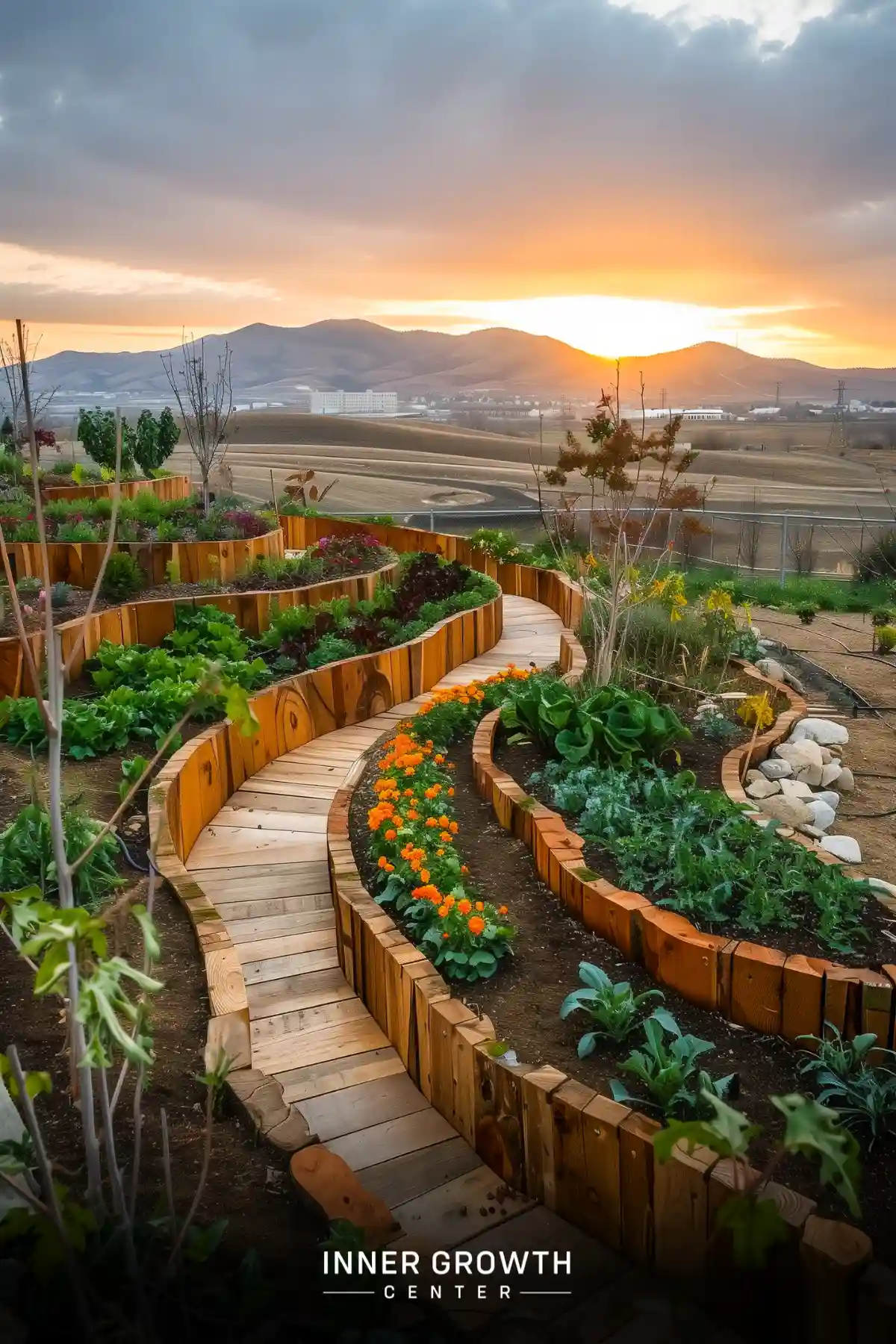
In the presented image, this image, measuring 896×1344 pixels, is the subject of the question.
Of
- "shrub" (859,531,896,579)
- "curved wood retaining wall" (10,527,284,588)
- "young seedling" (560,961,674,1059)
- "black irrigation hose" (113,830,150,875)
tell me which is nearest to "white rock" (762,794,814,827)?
"young seedling" (560,961,674,1059)

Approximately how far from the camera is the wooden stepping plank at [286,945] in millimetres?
3145

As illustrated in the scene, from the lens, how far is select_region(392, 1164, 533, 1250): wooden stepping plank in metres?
2.01

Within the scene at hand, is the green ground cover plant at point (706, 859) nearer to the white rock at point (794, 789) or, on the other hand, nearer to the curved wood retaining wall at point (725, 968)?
the curved wood retaining wall at point (725, 968)

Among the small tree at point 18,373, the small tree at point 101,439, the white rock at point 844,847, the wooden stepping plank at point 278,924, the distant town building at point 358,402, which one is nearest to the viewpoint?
the small tree at point 18,373

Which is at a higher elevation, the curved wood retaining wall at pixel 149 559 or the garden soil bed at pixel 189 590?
the curved wood retaining wall at pixel 149 559

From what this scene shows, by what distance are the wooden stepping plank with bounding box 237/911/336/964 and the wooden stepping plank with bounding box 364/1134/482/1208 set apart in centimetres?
101

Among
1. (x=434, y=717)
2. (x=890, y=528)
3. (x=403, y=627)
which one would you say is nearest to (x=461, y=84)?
(x=403, y=627)

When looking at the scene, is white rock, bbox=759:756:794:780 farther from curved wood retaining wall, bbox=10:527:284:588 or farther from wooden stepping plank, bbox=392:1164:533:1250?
curved wood retaining wall, bbox=10:527:284:588

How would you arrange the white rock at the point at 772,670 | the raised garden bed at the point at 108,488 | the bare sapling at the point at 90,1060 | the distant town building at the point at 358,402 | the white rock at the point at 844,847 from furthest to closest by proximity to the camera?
the distant town building at the point at 358,402 → the raised garden bed at the point at 108,488 → the white rock at the point at 772,670 → the white rock at the point at 844,847 → the bare sapling at the point at 90,1060

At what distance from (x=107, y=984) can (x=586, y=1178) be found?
1443 millimetres

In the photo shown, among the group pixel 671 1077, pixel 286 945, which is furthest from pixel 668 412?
pixel 671 1077

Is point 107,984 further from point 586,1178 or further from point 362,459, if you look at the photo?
point 362,459

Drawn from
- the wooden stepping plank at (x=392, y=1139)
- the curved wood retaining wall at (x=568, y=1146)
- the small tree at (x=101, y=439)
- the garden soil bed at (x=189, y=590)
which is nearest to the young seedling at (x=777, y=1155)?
the curved wood retaining wall at (x=568, y=1146)

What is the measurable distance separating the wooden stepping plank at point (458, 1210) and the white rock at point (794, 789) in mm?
2602
